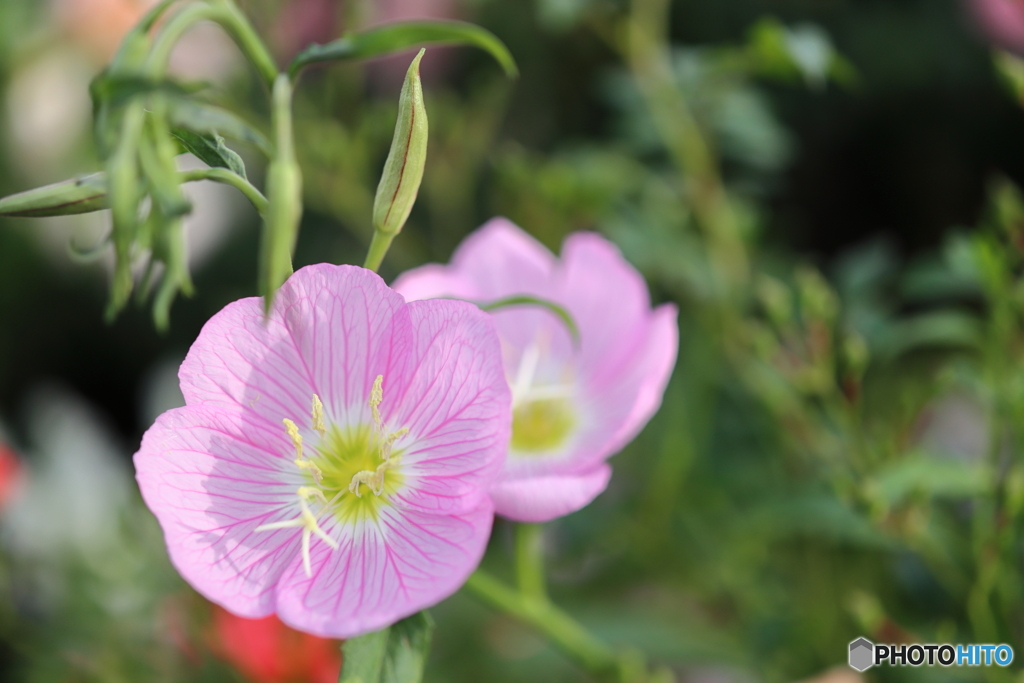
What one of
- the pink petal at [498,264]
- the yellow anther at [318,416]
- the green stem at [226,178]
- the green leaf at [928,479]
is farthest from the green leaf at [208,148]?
the green leaf at [928,479]

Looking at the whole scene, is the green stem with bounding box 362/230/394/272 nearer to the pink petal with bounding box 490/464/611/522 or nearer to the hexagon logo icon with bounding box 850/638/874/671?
the pink petal with bounding box 490/464/611/522

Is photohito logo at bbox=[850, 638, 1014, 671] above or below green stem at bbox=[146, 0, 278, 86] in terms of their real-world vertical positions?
below

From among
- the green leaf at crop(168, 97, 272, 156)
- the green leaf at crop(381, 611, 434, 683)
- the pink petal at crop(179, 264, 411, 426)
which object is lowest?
the green leaf at crop(381, 611, 434, 683)

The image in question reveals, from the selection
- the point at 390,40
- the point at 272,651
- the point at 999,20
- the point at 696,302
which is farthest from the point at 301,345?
the point at 999,20

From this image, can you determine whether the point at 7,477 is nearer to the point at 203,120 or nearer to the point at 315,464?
the point at 315,464

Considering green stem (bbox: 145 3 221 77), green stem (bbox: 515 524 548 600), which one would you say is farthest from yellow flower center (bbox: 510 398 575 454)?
green stem (bbox: 145 3 221 77)

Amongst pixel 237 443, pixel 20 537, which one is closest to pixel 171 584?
pixel 20 537

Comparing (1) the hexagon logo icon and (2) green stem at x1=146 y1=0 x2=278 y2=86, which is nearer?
(2) green stem at x1=146 y1=0 x2=278 y2=86
